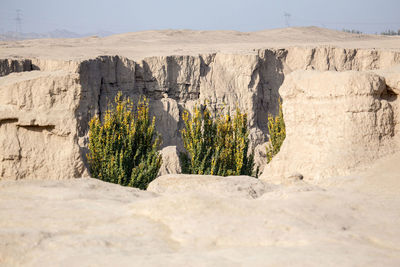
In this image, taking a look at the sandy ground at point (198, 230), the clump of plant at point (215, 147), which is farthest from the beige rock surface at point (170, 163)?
the sandy ground at point (198, 230)

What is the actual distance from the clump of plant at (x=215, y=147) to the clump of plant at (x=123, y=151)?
Answer: 98 cm

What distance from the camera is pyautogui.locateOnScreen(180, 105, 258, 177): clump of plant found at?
12656mm

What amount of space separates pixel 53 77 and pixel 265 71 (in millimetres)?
20655

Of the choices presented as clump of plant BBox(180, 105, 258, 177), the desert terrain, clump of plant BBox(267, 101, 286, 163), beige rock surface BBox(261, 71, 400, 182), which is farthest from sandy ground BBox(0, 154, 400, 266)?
clump of plant BBox(267, 101, 286, 163)

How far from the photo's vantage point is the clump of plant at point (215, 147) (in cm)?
1266

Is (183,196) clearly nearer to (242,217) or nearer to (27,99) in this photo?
(242,217)

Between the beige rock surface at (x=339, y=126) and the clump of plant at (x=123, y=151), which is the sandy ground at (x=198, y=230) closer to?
the beige rock surface at (x=339, y=126)

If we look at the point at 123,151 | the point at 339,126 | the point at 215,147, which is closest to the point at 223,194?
the point at 339,126

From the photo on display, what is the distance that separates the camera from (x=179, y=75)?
85.9 ft

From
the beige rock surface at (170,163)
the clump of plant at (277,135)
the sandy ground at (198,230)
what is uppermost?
the sandy ground at (198,230)

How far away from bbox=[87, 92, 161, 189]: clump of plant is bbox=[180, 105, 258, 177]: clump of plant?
975mm

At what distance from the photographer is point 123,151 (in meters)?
12.5

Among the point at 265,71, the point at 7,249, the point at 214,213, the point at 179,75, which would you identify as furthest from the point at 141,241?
the point at 265,71

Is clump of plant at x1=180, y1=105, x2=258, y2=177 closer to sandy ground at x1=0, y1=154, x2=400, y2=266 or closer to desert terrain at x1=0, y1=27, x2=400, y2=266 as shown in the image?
desert terrain at x1=0, y1=27, x2=400, y2=266
